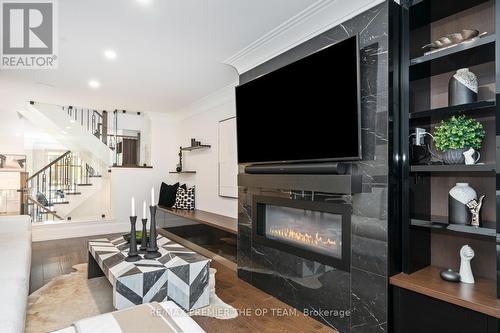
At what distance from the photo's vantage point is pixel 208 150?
17.0ft

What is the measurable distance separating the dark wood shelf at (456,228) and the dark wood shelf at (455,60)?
96 cm

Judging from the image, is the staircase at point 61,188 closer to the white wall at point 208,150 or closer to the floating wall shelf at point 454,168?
the white wall at point 208,150

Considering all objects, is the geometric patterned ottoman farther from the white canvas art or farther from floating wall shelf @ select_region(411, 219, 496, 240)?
the white canvas art

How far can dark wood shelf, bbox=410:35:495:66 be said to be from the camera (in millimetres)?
1627

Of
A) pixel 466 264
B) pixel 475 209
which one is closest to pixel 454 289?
pixel 466 264

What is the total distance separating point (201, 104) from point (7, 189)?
3620 mm

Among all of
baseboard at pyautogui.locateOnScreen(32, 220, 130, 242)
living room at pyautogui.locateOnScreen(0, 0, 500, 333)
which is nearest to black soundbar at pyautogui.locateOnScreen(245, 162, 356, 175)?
living room at pyautogui.locateOnScreen(0, 0, 500, 333)

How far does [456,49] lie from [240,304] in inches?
97.1

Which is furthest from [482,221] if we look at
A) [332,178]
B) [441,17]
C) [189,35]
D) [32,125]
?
[32,125]

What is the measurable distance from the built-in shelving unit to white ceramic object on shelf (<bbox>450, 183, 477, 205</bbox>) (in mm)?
95

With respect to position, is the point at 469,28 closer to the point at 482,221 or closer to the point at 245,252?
the point at 482,221

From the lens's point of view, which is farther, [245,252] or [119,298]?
[245,252]

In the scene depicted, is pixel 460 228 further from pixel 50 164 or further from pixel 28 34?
pixel 50 164

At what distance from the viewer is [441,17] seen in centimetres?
203
